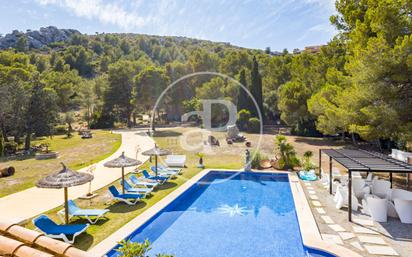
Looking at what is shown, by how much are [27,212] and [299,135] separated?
2693cm

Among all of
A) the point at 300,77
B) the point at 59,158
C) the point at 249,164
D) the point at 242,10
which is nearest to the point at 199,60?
the point at 300,77

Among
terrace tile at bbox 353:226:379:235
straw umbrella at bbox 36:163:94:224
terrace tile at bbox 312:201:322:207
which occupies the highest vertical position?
straw umbrella at bbox 36:163:94:224

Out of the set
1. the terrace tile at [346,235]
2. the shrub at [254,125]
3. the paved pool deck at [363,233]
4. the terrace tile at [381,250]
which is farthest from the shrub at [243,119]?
the terrace tile at [381,250]

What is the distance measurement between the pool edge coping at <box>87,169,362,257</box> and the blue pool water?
0.16 metres

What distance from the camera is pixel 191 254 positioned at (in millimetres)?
7180

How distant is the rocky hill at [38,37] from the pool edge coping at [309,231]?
138436mm

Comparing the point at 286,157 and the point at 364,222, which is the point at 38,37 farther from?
the point at 364,222

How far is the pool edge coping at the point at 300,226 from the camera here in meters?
6.62

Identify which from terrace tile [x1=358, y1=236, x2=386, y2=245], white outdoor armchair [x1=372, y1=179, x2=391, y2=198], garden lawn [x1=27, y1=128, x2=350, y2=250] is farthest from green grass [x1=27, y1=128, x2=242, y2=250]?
white outdoor armchair [x1=372, y1=179, x2=391, y2=198]

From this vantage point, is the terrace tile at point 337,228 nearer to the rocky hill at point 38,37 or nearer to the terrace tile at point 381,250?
the terrace tile at point 381,250

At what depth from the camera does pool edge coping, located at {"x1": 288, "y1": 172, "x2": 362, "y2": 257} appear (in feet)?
21.3

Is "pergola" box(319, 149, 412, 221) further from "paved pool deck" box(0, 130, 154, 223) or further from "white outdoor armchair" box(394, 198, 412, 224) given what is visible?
"paved pool deck" box(0, 130, 154, 223)

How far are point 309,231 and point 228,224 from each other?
2570 millimetres

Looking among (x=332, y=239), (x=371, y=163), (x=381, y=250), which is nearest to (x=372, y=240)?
(x=381, y=250)
